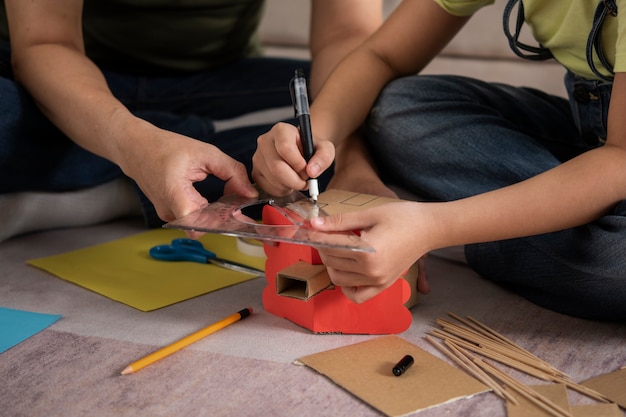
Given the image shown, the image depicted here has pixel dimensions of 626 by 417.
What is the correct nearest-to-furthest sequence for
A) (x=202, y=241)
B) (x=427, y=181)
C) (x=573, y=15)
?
1. (x=573, y=15)
2. (x=427, y=181)
3. (x=202, y=241)

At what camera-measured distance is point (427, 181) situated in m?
1.21

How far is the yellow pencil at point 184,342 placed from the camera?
0.86 meters

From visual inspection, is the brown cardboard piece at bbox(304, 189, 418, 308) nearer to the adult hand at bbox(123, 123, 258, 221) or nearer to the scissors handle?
the adult hand at bbox(123, 123, 258, 221)

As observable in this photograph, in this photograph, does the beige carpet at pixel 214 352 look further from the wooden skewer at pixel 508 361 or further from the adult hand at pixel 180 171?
the adult hand at pixel 180 171

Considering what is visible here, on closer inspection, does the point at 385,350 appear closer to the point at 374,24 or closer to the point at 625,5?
the point at 625,5

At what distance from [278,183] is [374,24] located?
25.7 inches

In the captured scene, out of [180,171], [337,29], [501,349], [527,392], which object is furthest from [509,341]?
[337,29]

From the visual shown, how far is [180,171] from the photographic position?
95 centimetres

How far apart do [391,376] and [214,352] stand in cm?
23

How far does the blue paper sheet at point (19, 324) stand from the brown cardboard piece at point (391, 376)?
37 centimetres

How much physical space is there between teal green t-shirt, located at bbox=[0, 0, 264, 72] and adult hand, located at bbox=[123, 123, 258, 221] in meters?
0.57

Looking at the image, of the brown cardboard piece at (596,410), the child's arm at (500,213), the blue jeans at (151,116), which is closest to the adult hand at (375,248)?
the child's arm at (500,213)

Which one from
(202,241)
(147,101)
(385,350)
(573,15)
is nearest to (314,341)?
(385,350)

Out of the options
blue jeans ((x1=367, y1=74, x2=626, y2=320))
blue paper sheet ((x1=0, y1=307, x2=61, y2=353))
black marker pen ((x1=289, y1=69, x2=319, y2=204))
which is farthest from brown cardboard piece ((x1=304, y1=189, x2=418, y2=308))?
blue paper sheet ((x1=0, y1=307, x2=61, y2=353))
